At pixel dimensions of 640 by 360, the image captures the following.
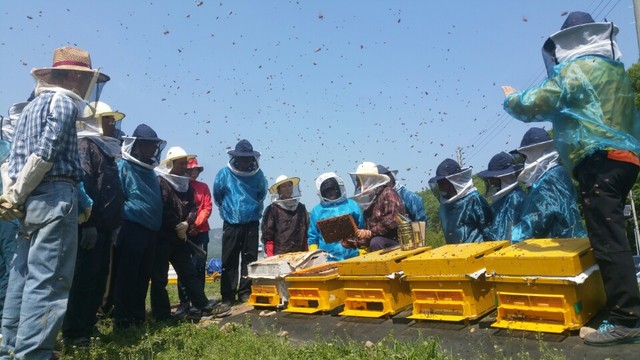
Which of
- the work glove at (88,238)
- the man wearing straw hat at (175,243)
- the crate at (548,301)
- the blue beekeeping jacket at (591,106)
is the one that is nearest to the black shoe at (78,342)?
the work glove at (88,238)

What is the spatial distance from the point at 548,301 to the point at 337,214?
173 inches

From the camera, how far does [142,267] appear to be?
22.9 feet

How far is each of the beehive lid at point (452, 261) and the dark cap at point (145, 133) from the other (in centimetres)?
407

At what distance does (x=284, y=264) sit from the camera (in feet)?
22.8

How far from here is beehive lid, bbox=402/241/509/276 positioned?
457 cm

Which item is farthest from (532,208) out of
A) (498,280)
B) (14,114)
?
(14,114)

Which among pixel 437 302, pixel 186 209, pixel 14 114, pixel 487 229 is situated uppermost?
pixel 14 114

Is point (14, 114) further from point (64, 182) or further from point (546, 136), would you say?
point (546, 136)

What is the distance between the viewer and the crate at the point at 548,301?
13.0 feet

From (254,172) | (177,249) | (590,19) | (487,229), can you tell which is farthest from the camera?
(254,172)

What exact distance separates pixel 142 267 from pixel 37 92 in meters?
3.12

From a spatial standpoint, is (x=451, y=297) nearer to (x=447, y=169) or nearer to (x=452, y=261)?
(x=452, y=261)

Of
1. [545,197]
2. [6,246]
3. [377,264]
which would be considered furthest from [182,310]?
[545,197]

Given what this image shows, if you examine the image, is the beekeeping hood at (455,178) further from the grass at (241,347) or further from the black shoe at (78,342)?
the black shoe at (78,342)
